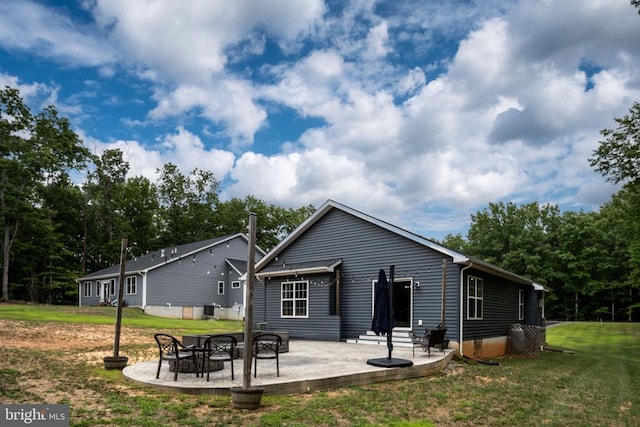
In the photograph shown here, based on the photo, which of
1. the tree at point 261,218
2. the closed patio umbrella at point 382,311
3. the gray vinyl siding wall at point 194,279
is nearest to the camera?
the closed patio umbrella at point 382,311

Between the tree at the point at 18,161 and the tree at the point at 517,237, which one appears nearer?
the tree at the point at 18,161

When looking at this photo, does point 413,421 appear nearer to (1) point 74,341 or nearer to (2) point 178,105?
(1) point 74,341

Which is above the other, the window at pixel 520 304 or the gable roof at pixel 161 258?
the gable roof at pixel 161 258

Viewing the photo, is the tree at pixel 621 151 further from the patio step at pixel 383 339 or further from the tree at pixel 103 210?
the tree at pixel 103 210

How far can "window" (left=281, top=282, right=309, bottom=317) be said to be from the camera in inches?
728

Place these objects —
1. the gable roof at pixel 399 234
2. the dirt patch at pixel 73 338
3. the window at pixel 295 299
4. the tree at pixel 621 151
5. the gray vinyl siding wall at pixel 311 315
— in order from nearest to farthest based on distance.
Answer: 1. the dirt patch at pixel 73 338
2. the gable roof at pixel 399 234
3. the gray vinyl siding wall at pixel 311 315
4. the window at pixel 295 299
5. the tree at pixel 621 151

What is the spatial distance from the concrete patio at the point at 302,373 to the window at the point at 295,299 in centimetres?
573

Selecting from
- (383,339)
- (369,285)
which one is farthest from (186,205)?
(383,339)

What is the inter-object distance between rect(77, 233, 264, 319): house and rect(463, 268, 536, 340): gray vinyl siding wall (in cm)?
1666

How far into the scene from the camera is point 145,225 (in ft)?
163

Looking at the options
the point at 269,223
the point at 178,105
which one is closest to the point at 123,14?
the point at 178,105

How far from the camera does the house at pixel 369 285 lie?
14945mm

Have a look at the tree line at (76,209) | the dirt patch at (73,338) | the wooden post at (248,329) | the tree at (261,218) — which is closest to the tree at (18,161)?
the tree line at (76,209)

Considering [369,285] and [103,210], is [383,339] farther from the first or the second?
[103,210]
